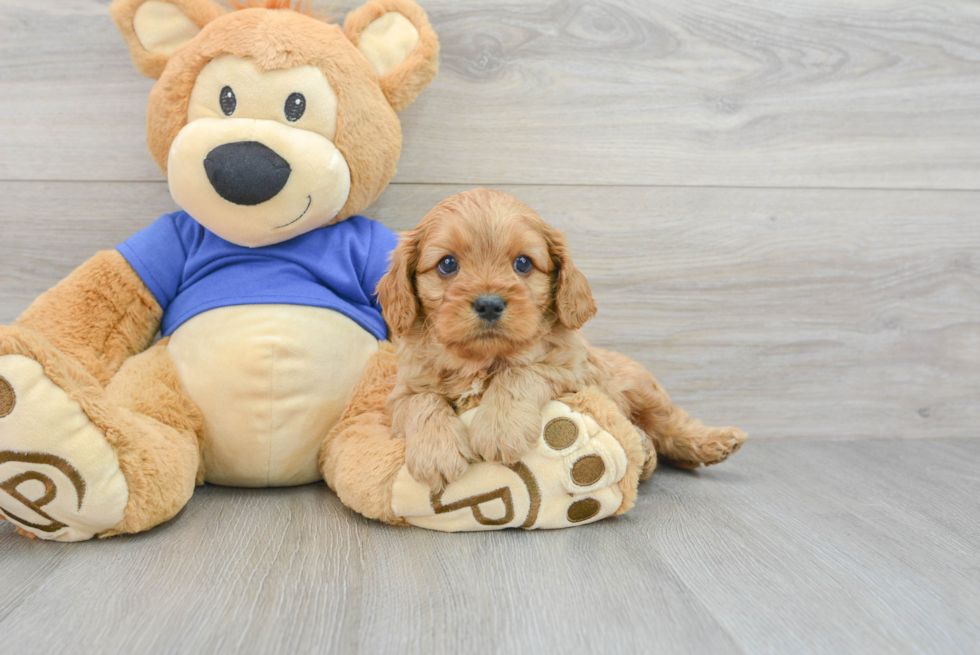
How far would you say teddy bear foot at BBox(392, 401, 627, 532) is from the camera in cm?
134

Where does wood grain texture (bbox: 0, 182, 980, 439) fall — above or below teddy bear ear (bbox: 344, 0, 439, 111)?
below

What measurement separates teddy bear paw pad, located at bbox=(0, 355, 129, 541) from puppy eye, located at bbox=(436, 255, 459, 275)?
0.67 metres

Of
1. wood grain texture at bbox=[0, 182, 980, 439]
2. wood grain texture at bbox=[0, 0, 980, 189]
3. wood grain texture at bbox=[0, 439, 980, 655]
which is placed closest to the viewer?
wood grain texture at bbox=[0, 439, 980, 655]

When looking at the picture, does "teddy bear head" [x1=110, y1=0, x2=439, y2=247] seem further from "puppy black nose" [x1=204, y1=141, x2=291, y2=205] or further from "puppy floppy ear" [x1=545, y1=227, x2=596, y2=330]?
"puppy floppy ear" [x1=545, y1=227, x2=596, y2=330]

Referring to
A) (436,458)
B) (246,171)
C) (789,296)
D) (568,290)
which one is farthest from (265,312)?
(789,296)

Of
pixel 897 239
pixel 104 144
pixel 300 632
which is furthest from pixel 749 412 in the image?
pixel 104 144

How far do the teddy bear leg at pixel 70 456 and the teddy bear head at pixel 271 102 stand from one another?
1.51ft

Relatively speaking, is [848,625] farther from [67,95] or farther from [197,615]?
[67,95]

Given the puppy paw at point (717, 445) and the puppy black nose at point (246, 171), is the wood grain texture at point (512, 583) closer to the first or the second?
the puppy paw at point (717, 445)

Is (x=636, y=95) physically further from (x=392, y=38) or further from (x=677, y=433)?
(x=677, y=433)

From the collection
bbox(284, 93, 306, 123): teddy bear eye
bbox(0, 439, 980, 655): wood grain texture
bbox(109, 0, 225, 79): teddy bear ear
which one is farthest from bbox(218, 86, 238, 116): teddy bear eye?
bbox(0, 439, 980, 655): wood grain texture

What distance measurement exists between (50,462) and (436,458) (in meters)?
0.65

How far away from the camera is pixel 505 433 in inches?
51.3

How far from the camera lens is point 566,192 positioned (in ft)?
6.47
